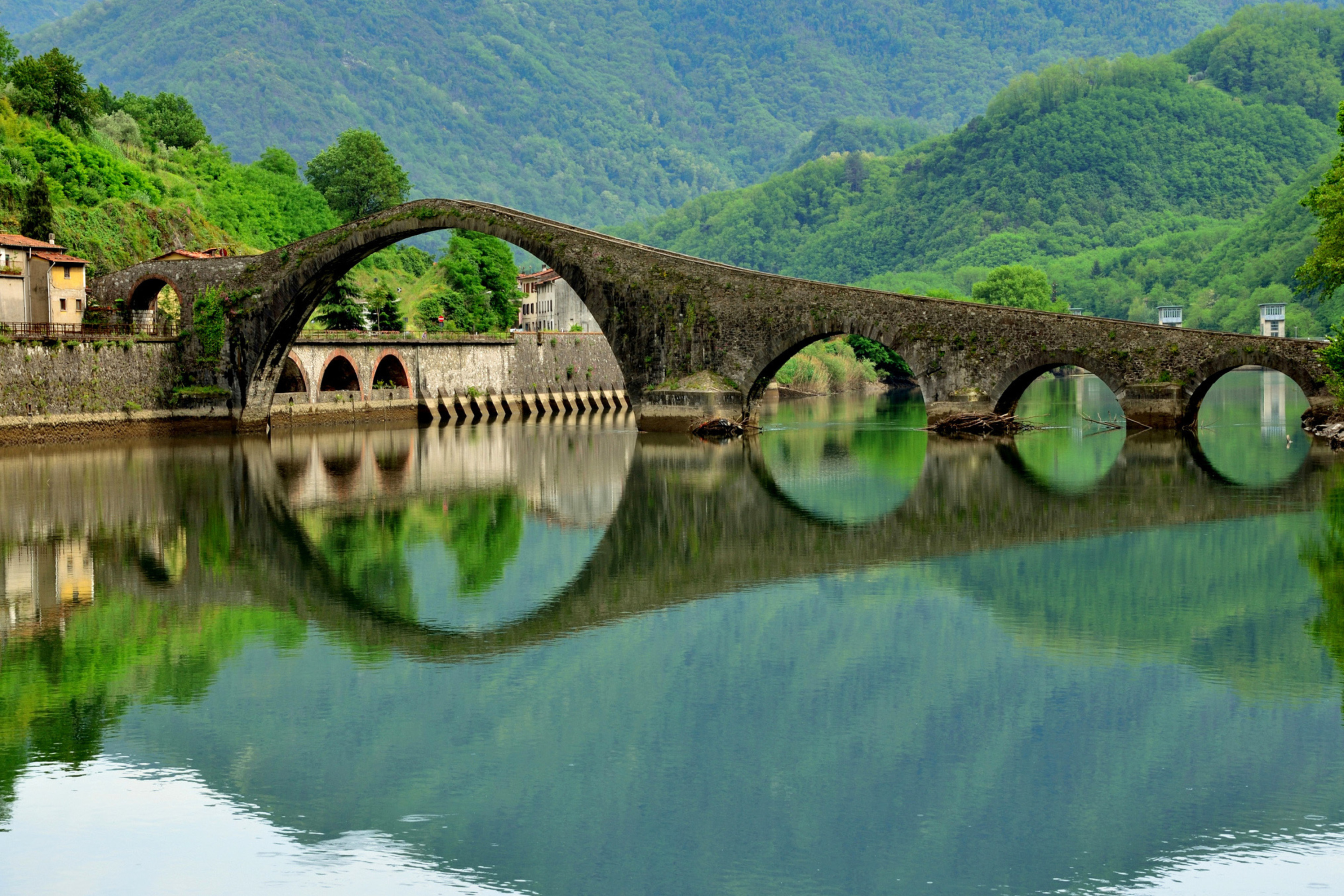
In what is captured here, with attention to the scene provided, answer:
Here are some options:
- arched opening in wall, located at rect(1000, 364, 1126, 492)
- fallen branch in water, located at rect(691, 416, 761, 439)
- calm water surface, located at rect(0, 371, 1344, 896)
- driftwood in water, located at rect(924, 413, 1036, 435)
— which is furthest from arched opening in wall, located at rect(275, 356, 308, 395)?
calm water surface, located at rect(0, 371, 1344, 896)

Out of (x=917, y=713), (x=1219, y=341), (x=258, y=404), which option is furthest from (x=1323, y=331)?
(x=917, y=713)

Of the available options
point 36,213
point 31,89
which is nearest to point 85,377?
point 36,213

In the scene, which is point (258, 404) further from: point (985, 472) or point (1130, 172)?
point (1130, 172)

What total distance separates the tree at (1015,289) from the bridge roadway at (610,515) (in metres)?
87.8

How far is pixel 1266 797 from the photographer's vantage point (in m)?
11.5

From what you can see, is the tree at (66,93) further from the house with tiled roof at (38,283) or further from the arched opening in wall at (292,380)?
the arched opening in wall at (292,380)

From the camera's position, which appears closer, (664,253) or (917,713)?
(917,713)

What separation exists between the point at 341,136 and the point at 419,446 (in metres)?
70.8

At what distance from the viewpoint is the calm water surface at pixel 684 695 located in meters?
10.6

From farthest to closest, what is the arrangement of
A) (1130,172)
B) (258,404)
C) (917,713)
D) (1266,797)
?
(1130,172), (258,404), (917,713), (1266,797)

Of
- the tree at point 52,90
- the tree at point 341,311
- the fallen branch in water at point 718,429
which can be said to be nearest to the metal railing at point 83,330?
the tree at point 341,311

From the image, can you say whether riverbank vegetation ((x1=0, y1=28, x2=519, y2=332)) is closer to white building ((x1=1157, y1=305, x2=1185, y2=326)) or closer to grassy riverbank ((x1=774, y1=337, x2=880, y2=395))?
grassy riverbank ((x1=774, y1=337, x2=880, y2=395))

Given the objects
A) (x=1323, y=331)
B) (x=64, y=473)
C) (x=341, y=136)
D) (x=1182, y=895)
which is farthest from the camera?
(x=1323, y=331)

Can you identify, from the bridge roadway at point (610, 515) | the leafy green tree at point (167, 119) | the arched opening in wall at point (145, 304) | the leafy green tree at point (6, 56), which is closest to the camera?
the bridge roadway at point (610, 515)
